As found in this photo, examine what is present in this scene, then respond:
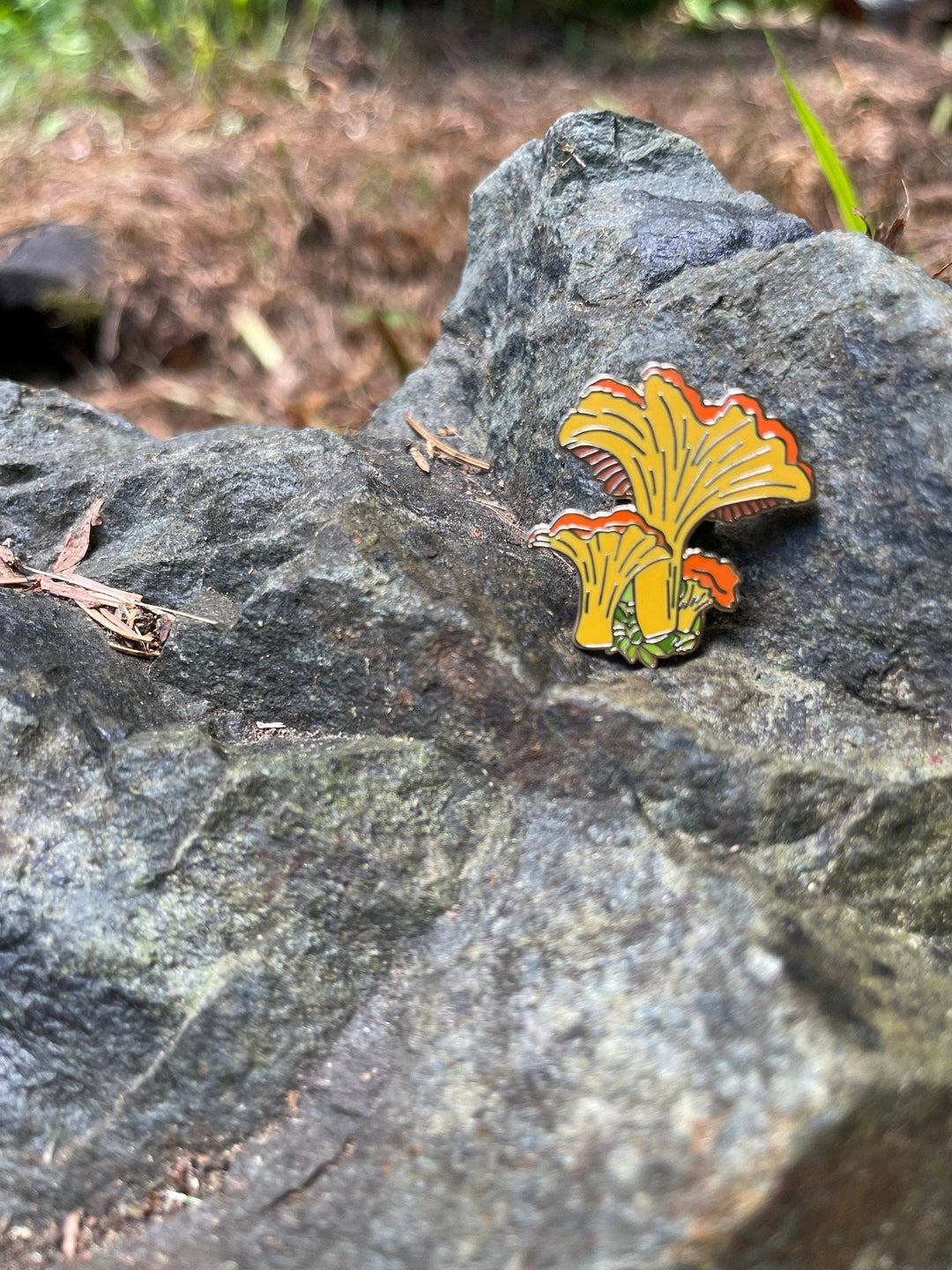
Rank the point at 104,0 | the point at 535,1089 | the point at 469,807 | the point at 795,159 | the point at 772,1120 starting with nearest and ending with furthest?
the point at 772,1120, the point at 535,1089, the point at 469,807, the point at 795,159, the point at 104,0

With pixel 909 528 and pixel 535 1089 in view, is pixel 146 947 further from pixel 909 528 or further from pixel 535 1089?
pixel 909 528

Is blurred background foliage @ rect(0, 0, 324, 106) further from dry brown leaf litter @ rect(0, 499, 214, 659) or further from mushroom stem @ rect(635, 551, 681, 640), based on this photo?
mushroom stem @ rect(635, 551, 681, 640)

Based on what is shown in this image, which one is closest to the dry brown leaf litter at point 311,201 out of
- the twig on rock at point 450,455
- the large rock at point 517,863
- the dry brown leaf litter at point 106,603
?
the twig on rock at point 450,455

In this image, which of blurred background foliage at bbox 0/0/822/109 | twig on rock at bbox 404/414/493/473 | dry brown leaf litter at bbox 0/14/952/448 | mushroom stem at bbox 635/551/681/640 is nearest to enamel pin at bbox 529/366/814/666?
mushroom stem at bbox 635/551/681/640

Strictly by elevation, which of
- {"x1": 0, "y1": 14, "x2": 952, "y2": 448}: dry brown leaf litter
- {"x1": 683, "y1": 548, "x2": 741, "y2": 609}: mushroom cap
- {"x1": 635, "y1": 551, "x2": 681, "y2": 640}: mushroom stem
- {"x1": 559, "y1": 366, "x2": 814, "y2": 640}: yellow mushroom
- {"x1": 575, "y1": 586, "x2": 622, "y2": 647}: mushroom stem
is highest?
{"x1": 559, "y1": 366, "x2": 814, "y2": 640}: yellow mushroom

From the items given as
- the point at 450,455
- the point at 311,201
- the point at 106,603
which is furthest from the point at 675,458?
the point at 311,201

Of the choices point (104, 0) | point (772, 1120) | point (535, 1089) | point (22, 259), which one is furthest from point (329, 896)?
point (104, 0)

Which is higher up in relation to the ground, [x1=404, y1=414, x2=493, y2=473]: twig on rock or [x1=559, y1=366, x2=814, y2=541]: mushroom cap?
[x1=559, y1=366, x2=814, y2=541]: mushroom cap
